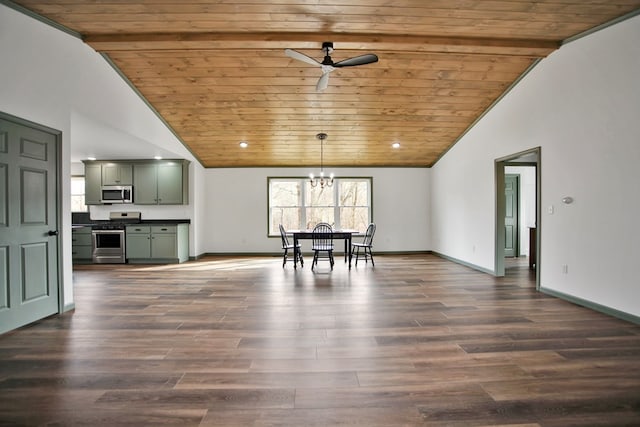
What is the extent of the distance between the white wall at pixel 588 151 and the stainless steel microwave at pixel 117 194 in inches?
280

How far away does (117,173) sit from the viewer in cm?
704

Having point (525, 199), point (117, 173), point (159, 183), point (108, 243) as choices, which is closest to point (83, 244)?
point (108, 243)

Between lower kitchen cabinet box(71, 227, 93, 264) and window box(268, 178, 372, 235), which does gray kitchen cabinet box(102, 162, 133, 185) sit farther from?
window box(268, 178, 372, 235)

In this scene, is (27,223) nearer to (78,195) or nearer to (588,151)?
(78,195)

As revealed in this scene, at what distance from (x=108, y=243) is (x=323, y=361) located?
619cm

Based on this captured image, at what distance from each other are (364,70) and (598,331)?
3871mm

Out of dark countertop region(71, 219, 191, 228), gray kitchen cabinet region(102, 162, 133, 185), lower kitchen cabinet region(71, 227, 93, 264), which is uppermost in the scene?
gray kitchen cabinet region(102, 162, 133, 185)

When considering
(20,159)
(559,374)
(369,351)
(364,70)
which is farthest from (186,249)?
(559,374)

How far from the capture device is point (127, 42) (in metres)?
3.76

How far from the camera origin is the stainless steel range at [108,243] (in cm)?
671

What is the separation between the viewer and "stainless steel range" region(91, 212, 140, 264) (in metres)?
6.71

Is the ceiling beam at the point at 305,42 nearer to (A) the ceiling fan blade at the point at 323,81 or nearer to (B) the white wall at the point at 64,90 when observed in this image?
(B) the white wall at the point at 64,90

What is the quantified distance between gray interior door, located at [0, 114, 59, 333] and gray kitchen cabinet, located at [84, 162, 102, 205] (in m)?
4.09

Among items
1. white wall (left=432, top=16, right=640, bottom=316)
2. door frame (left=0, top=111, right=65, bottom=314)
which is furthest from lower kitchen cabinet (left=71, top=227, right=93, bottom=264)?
white wall (left=432, top=16, right=640, bottom=316)
